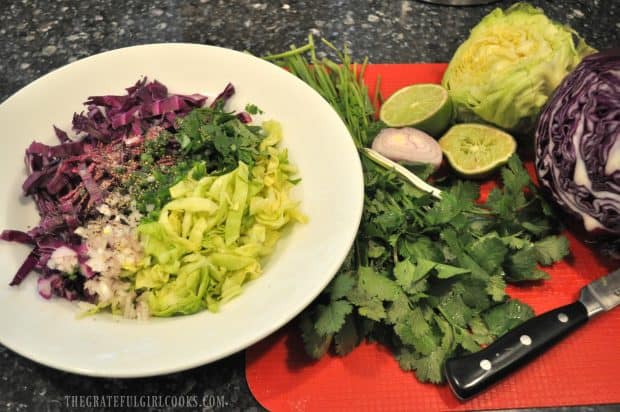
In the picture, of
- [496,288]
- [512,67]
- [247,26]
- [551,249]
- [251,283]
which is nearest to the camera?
[251,283]

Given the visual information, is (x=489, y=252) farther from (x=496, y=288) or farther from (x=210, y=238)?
(x=210, y=238)

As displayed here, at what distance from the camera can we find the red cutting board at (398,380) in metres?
1.23

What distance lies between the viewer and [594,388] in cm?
125

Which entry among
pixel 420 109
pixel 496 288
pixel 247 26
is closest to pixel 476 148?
pixel 420 109

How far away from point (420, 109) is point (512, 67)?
0.33m

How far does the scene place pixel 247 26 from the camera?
218 centimetres

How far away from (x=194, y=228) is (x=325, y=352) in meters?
0.48

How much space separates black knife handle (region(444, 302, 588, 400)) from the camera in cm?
117

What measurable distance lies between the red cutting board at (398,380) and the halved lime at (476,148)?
57 centimetres

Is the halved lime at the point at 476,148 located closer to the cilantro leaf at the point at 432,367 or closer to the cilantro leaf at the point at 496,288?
the cilantro leaf at the point at 496,288

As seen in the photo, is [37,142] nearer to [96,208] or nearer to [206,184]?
[96,208]

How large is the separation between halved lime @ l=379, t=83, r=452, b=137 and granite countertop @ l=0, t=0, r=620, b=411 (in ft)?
1.24

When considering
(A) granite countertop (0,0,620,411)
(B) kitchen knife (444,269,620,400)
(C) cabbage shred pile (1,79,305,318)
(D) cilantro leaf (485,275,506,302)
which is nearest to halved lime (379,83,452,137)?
(A) granite countertop (0,0,620,411)

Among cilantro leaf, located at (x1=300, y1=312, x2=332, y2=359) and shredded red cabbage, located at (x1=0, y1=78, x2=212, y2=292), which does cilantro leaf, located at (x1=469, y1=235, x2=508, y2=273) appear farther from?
shredded red cabbage, located at (x1=0, y1=78, x2=212, y2=292)
